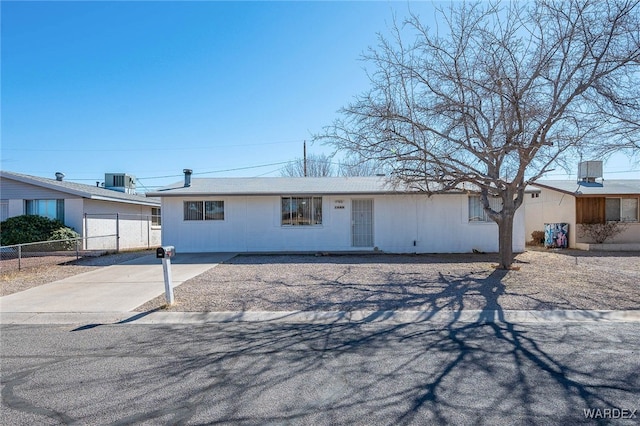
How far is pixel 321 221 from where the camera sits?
15.6 m

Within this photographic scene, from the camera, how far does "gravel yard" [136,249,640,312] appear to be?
689 centimetres

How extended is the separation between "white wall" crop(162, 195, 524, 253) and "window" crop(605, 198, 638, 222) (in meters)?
6.21

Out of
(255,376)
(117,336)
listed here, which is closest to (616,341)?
(255,376)

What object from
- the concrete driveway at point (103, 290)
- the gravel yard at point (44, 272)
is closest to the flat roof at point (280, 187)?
the gravel yard at point (44, 272)

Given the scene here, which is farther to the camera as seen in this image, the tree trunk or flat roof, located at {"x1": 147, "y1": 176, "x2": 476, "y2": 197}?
flat roof, located at {"x1": 147, "y1": 176, "x2": 476, "y2": 197}

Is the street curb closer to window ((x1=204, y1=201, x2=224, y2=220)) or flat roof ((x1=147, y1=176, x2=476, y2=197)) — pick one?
flat roof ((x1=147, y1=176, x2=476, y2=197))

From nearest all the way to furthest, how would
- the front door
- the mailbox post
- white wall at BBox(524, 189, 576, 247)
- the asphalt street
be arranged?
1. the asphalt street
2. the mailbox post
3. the front door
4. white wall at BBox(524, 189, 576, 247)

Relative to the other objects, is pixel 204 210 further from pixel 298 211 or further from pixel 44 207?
pixel 44 207

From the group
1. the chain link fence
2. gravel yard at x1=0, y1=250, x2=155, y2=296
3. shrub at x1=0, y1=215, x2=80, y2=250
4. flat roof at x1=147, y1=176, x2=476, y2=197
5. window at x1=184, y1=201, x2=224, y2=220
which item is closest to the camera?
gravel yard at x1=0, y1=250, x2=155, y2=296

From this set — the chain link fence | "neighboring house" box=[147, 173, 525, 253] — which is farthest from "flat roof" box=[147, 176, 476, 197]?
the chain link fence

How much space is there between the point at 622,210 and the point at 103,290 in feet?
71.3

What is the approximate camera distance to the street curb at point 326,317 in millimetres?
5992

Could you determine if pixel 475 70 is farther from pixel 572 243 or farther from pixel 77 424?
pixel 572 243

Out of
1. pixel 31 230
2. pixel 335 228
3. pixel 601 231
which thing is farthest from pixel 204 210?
pixel 601 231
